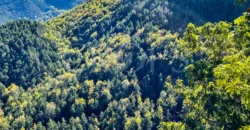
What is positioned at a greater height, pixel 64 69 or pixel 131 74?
pixel 64 69

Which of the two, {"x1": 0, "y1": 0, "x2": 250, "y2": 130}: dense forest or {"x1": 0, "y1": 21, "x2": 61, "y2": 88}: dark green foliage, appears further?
{"x1": 0, "y1": 21, "x2": 61, "y2": 88}: dark green foliage

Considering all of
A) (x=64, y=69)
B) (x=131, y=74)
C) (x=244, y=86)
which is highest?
(x=64, y=69)

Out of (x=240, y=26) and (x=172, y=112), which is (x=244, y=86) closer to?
(x=240, y=26)

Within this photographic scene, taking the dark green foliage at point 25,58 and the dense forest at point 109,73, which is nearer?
the dense forest at point 109,73

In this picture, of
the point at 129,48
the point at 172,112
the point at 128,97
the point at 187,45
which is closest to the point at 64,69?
the point at 129,48

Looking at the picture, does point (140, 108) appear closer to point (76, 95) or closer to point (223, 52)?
point (76, 95)

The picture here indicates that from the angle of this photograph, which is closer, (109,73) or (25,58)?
(109,73)

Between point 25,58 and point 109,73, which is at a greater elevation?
point 25,58

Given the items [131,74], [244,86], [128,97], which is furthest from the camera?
[131,74]

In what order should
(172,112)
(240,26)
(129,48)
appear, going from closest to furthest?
1. (240,26)
2. (172,112)
3. (129,48)

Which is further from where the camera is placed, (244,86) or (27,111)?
(27,111)
